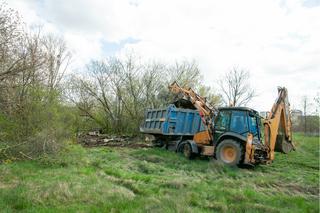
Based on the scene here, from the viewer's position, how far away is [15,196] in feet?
19.3

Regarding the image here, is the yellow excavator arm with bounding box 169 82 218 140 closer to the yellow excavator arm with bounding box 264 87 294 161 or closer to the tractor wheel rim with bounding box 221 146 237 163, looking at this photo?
the tractor wheel rim with bounding box 221 146 237 163

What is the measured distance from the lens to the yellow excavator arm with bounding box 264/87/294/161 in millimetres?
11359

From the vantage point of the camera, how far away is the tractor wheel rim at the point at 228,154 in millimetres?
11563

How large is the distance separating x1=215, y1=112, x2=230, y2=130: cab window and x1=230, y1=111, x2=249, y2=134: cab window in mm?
201

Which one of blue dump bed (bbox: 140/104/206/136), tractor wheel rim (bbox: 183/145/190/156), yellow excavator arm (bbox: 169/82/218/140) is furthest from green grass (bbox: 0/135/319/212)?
blue dump bed (bbox: 140/104/206/136)

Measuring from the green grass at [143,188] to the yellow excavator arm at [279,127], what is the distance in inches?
40.3

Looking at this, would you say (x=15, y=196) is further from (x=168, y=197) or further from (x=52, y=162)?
(x=52, y=162)

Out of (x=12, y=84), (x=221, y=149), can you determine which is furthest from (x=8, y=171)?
(x=221, y=149)

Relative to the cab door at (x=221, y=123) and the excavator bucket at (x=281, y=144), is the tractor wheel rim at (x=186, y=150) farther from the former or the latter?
the excavator bucket at (x=281, y=144)

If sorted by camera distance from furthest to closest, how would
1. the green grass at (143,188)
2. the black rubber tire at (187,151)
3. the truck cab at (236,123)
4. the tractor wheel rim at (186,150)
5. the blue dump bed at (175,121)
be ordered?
1. the blue dump bed at (175,121)
2. the tractor wheel rim at (186,150)
3. the black rubber tire at (187,151)
4. the truck cab at (236,123)
5. the green grass at (143,188)

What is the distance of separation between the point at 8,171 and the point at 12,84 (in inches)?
105

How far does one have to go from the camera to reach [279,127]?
41.0 feet

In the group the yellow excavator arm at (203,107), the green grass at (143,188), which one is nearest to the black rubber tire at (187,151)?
the yellow excavator arm at (203,107)

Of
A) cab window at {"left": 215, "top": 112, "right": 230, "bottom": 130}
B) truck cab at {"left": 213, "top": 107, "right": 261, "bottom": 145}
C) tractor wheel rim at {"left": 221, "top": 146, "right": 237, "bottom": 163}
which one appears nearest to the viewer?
tractor wheel rim at {"left": 221, "top": 146, "right": 237, "bottom": 163}
